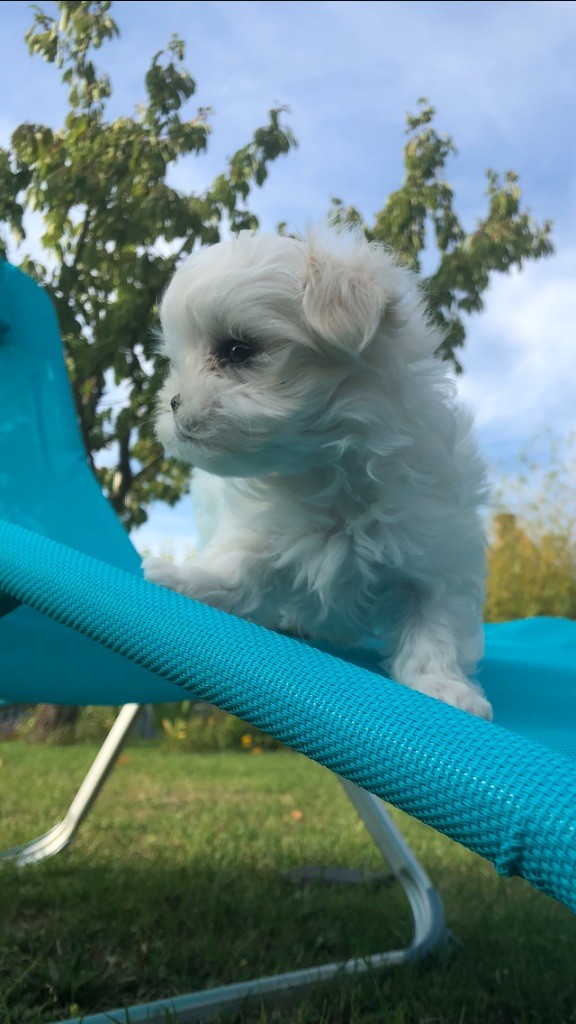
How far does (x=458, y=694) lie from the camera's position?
145 cm

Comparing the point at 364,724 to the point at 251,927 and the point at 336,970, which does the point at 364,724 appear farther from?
the point at 251,927

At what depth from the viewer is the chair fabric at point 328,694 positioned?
84 cm

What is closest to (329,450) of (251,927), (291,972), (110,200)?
(291,972)

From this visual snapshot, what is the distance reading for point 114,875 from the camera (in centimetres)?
306

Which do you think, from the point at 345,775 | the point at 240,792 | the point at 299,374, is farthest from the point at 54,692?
the point at 240,792

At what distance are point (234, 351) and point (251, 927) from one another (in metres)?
1.76

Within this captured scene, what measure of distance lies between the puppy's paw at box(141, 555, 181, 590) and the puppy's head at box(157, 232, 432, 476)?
0.74 feet

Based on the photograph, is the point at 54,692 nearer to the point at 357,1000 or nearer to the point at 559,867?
the point at 357,1000

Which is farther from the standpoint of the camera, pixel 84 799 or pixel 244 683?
pixel 84 799

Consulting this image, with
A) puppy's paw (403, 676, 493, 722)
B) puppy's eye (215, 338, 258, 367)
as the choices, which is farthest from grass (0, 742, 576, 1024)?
puppy's eye (215, 338, 258, 367)

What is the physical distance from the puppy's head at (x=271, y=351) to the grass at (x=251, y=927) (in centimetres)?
120

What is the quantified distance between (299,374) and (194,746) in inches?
271

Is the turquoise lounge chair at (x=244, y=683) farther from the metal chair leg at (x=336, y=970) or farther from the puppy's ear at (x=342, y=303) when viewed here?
the puppy's ear at (x=342, y=303)

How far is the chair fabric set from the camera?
2.75 ft
